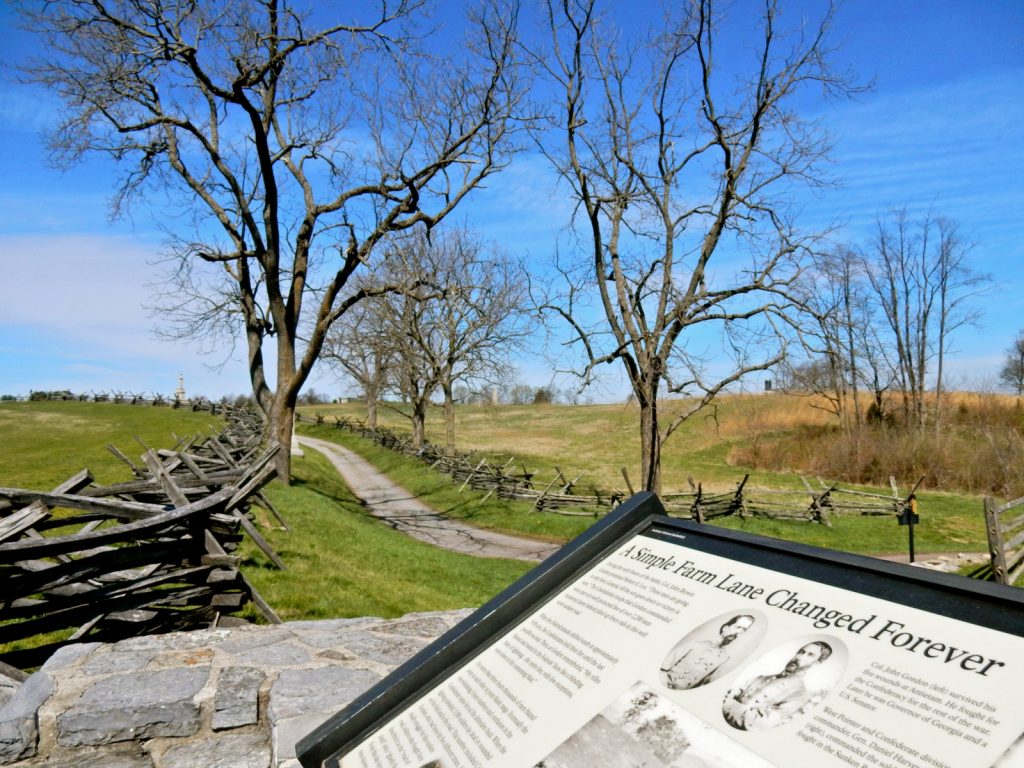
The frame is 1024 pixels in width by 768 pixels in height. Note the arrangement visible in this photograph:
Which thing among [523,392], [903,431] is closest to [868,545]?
[903,431]

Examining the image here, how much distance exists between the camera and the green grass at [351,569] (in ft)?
24.8

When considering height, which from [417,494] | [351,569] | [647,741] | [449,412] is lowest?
[417,494]

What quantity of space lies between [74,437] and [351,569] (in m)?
25.6

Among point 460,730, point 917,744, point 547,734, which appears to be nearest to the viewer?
point 917,744

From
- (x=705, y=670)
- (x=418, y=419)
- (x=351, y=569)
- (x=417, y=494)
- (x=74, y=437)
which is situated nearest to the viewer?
(x=705, y=670)

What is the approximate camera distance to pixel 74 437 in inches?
1156

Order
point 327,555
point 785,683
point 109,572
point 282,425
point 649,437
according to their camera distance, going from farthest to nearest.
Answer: point 282,425 → point 649,437 → point 327,555 → point 109,572 → point 785,683

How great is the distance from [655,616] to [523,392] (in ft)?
226

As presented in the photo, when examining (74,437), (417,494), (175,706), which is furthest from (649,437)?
(74,437)

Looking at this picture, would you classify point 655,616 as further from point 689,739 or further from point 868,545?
point 868,545

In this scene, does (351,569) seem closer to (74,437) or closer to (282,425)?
(282,425)

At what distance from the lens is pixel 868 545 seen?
1822 centimetres

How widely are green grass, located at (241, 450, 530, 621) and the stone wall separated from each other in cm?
318

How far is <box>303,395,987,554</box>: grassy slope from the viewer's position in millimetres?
19125
